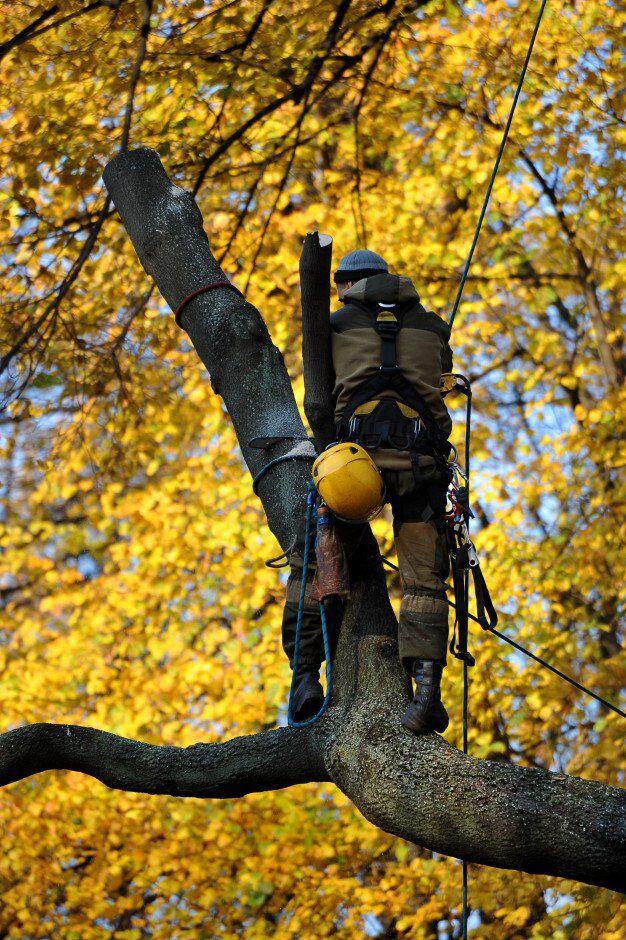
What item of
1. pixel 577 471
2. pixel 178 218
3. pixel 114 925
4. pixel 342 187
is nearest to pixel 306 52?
pixel 178 218

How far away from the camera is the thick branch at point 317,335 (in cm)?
307

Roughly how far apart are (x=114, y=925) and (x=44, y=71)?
8.85 m

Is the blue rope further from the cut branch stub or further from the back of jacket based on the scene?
the back of jacket

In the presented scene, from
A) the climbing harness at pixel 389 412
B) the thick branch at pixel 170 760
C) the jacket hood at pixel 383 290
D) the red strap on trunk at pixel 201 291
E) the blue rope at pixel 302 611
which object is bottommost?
the thick branch at pixel 170 760

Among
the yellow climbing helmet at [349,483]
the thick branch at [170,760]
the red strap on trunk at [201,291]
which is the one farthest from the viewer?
the red strap on trunk at [201,291]

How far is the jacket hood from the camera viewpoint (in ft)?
11.2

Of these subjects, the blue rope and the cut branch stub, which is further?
the cut branch stub

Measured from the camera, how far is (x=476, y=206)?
35.9 feet

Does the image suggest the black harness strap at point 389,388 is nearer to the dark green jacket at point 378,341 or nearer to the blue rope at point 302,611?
the dark green jacket at point 378,341

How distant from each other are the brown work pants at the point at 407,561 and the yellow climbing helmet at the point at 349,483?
4.7 inches

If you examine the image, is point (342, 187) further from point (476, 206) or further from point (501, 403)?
point (501, 403)

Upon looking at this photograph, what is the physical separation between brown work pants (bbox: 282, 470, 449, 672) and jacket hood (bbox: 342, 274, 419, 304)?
553 millimetres

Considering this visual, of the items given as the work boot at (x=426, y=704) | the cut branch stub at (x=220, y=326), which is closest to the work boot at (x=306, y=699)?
the work boot at (x=426, y=704)

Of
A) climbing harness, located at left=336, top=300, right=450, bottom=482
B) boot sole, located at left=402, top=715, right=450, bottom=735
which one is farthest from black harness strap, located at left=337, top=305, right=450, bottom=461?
boot sole, located at left=402, top=715, right=450, bottom=735
